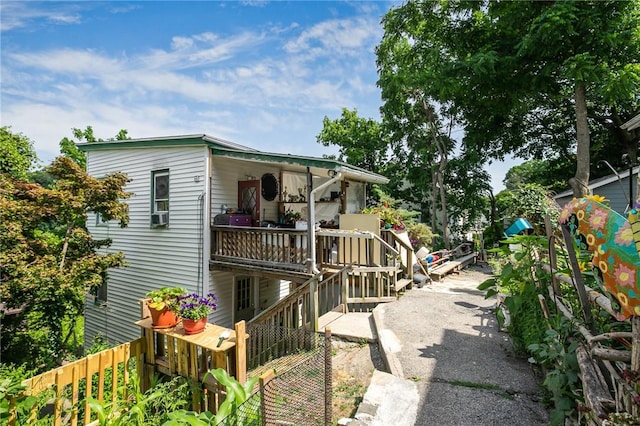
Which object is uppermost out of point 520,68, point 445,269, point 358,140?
point 520,68

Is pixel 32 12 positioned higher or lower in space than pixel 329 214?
higher

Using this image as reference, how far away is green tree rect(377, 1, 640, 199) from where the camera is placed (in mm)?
9953

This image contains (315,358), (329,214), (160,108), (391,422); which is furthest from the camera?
(160,108)

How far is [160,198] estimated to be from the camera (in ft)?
30.1

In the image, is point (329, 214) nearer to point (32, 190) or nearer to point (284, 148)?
point (32, 190)

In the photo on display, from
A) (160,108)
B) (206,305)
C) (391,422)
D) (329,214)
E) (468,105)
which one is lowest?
(391,422)

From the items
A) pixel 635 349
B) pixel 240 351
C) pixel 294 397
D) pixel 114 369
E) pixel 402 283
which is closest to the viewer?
pixel 635 349

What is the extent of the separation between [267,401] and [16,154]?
56.7ft

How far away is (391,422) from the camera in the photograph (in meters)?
3.08

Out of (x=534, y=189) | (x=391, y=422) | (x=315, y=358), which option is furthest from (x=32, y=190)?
(x=534, y=189)

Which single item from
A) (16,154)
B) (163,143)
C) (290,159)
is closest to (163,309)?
(290,159)

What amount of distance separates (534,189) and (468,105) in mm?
5589

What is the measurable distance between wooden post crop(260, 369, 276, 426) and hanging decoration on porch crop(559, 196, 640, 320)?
258 centimetres

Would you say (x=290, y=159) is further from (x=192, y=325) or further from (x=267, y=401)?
(x=267, y=401)
